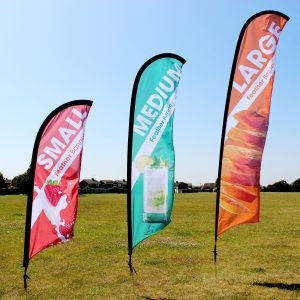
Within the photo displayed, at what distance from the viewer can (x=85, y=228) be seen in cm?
2503

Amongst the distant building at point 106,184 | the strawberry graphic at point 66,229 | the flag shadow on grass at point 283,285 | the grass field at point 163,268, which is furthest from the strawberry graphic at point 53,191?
the distant building at point 106,184

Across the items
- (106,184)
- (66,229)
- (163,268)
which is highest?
(66,229)

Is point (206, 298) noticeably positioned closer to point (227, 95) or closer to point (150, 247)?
point (227, 95)

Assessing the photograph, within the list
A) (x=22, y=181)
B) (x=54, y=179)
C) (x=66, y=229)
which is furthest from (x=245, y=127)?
(x=22, y=181)

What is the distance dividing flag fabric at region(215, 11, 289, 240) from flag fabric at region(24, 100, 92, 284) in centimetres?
353

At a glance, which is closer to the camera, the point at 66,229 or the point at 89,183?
the point at 66,229

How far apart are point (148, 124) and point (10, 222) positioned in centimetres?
2126

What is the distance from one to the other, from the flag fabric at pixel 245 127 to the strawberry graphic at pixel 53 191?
12.5 ft

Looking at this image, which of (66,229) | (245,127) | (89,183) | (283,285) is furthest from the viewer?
(89,183)

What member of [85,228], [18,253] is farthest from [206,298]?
[85,228]

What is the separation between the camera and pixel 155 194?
10.1 m

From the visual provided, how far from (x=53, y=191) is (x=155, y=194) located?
233 centimetres

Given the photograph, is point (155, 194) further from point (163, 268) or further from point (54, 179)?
point (163, 268)

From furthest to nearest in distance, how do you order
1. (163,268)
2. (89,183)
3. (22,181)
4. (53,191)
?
(89,183), (22,181), (163,268), (53,191)
